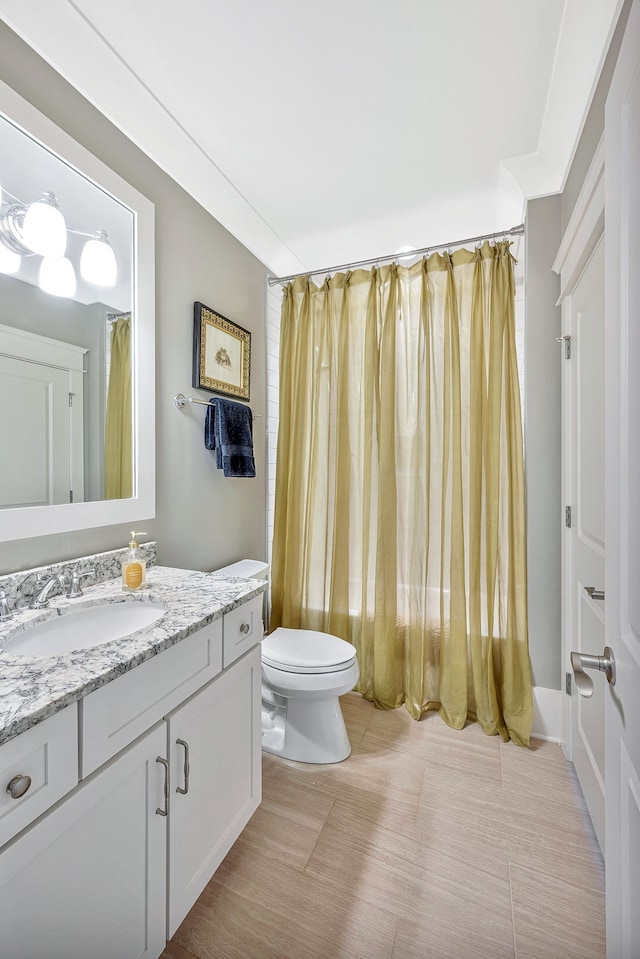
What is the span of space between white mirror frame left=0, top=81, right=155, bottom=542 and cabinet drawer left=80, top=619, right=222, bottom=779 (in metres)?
0.60

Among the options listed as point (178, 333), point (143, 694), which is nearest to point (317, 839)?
point (143, 694)

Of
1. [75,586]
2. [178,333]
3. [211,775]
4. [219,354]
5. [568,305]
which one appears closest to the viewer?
[211,775]

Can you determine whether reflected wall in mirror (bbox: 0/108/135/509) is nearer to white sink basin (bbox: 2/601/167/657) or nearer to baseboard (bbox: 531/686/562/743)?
white sink basin (bbox: 2/601/167/657)

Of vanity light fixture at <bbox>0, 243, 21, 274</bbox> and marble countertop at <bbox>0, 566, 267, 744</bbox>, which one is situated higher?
vanity light fixture at <bbox>0, 243, 21, 274</bbox>

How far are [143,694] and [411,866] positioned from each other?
1.08 metres

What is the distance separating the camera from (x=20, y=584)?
1.17 metres

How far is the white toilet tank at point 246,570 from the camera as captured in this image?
200cm

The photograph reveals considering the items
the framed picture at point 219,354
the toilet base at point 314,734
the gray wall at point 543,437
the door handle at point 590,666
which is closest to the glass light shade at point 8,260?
the framed picture at point 219,354

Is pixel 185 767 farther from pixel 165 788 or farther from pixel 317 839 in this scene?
pixel 317 839

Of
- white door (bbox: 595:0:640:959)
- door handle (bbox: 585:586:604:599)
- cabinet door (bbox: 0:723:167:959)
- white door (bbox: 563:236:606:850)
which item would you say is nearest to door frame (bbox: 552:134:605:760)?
white door (bbox: 563:236:606:850)

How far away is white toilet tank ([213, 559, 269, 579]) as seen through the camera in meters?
2.00

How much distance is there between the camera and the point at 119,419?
1.51m

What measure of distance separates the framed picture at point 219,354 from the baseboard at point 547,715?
81.1 inches

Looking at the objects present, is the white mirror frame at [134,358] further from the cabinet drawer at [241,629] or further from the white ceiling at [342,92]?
the cabinet drawer at [241,629]
